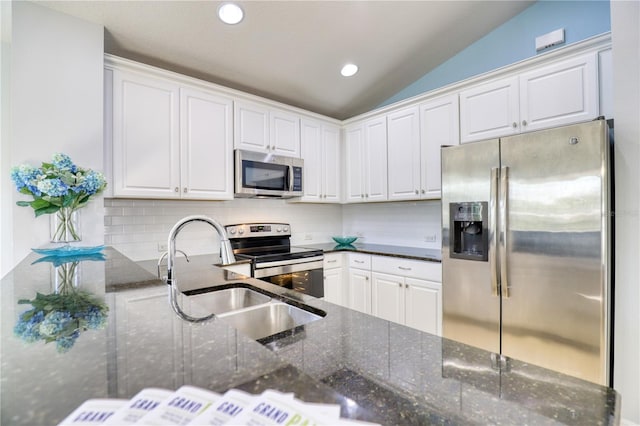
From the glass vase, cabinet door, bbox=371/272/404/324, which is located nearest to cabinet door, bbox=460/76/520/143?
cabinet door, bbox=371/272/404/324

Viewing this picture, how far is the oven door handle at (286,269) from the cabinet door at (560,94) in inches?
82.2

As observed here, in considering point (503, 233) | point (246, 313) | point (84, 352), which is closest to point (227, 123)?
point (246, 313)

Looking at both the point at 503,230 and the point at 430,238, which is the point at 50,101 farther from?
the point at 430,238

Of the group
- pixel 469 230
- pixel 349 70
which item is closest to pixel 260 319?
pixel 469 230

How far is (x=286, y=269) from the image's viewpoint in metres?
2.73

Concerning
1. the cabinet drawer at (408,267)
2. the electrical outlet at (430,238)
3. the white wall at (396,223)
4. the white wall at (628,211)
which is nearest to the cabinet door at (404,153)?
the white wall at (396,223)

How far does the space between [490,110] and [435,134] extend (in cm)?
48

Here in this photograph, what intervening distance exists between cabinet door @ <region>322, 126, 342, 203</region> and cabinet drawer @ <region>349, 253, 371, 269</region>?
74 cm

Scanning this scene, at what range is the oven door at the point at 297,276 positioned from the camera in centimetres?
262

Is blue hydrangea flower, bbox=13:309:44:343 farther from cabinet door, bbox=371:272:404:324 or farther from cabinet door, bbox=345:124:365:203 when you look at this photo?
cabinet door, bbox=345:124:365:203

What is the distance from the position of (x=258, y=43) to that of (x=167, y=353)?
105 inches

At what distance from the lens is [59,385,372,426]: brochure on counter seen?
0.29 meters

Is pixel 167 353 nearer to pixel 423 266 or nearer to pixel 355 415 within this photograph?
pixel 355 415

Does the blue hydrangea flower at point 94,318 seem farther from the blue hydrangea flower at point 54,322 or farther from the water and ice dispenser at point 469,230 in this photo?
the water and ice dispenser at point 469,230
